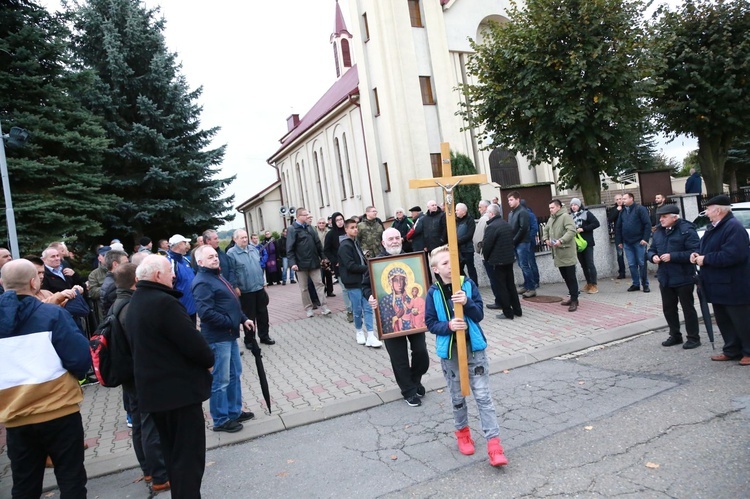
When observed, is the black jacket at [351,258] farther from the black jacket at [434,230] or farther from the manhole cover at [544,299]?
Result: the manhole cover at [544,299]

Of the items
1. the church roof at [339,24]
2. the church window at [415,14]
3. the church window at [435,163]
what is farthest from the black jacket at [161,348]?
the church roof at [339,24]

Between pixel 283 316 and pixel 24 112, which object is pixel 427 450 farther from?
pixel 24 112

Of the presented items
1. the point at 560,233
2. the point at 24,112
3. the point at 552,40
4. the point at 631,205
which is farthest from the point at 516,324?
the point at 24,112

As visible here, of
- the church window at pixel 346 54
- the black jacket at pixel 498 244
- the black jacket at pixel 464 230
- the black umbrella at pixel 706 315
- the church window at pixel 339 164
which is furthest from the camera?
the church window at pixel 346 54

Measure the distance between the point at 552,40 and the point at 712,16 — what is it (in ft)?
26.5

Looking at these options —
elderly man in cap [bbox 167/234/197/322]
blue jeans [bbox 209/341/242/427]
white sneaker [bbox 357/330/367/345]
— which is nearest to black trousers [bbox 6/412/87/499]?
blue jeans [bbox 209/341/242/427]

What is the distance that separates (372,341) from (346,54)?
3804 cm

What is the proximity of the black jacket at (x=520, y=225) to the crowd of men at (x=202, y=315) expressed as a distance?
22mm

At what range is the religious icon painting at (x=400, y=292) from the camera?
586cm

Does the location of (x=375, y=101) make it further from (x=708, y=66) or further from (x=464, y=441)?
(x=464, y=441)

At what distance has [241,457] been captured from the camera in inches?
195

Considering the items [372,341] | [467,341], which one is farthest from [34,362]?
[372,341]

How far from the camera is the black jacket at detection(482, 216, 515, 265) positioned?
923 centimetres

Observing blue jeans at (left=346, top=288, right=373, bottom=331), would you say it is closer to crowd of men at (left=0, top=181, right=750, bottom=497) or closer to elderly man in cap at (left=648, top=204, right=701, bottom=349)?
crowd of men at (left=0, top=181, right=750, bottom=497)
